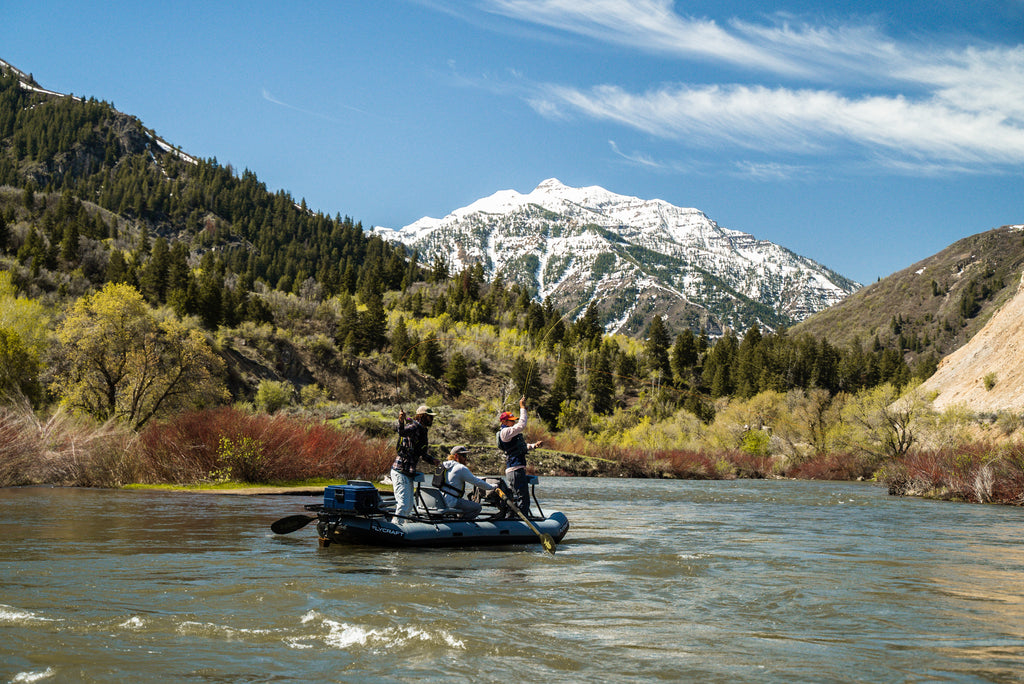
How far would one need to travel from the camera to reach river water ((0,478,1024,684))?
749cm

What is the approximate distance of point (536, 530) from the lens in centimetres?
1592

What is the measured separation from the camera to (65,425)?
1050 inches

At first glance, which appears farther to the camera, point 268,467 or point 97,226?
point 97,226

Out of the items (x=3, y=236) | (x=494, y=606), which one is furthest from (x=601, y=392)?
(x=494, y=606)

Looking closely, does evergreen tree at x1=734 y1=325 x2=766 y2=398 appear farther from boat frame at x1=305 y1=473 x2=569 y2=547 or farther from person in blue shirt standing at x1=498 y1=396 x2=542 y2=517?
boat frame at x1=305 y1=473 x2=569 y2=547

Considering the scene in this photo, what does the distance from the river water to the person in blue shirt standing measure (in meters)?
1.13

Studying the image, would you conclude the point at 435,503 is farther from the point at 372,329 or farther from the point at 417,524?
the point at 372,329

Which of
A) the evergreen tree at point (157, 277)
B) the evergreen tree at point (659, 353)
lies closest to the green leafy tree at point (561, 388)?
Answer: the evergreen tree at point (659, 353)

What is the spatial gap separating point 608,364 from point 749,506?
8226cm

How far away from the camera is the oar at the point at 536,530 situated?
1540 centimetres

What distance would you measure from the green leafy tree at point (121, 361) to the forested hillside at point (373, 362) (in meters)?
0.09

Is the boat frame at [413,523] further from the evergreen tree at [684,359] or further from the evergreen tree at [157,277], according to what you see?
the evergreen tree at [684,359]

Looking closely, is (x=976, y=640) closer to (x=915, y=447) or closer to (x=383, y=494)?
(x=383, y=494)

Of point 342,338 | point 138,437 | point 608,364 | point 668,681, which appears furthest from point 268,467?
point 608,364
